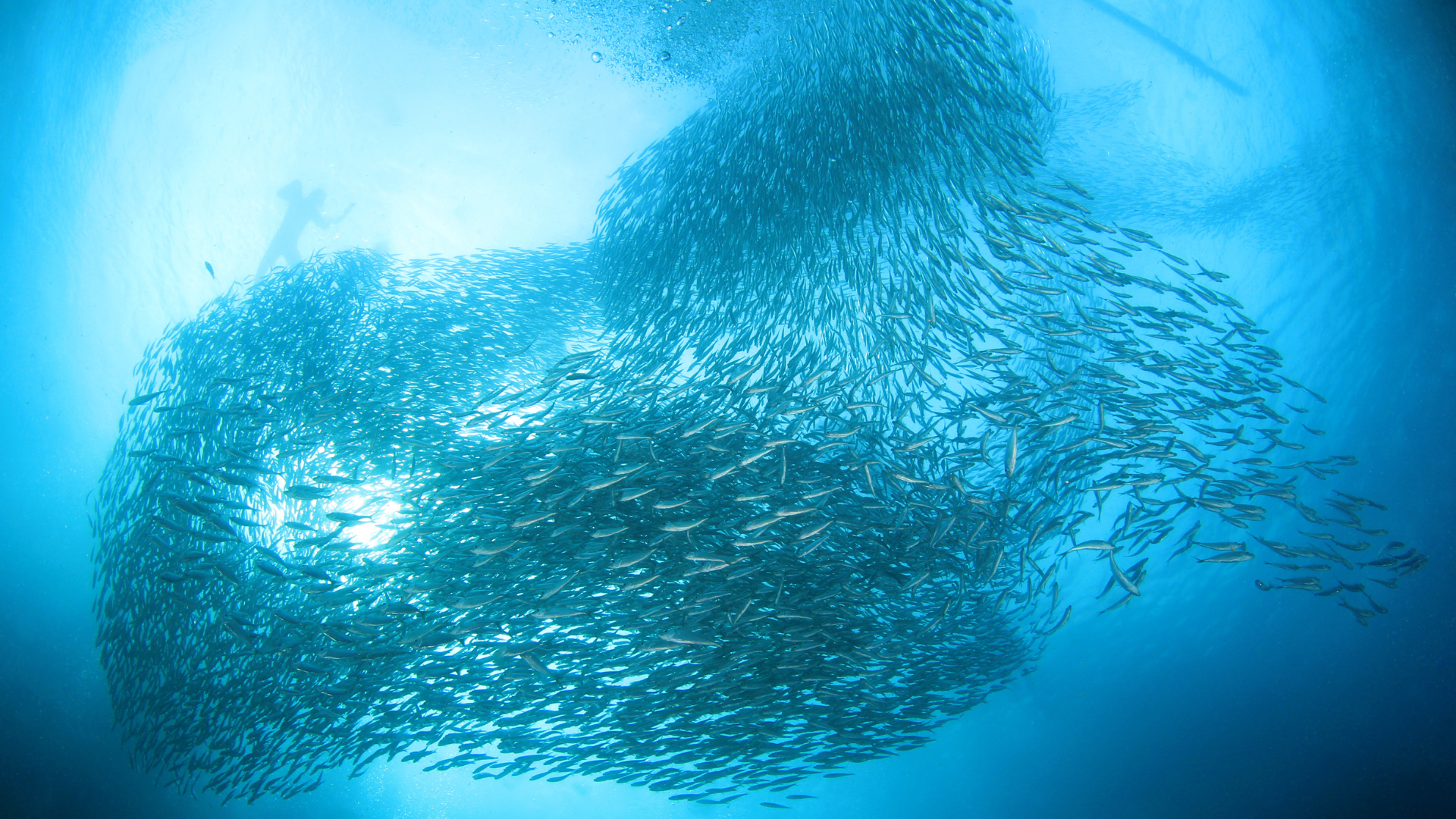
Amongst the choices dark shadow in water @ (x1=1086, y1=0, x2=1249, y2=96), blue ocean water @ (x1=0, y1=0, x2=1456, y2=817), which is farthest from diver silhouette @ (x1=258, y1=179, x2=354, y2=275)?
dark shadow in water @ (x1=1086, y1=0, x2=1249, y2=96)

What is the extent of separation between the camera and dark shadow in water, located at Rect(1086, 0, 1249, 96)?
732 centimetres

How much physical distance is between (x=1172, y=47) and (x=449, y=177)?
10.9 m

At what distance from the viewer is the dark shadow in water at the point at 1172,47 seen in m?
7.32

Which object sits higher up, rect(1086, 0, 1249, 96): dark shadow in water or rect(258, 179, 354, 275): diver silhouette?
rect(1086, 0, 1249, 96): dark shadow in water

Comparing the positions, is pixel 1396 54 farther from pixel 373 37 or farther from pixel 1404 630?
pixel 373 37

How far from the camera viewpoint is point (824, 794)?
2169 cm

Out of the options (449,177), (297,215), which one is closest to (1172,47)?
(449,177)

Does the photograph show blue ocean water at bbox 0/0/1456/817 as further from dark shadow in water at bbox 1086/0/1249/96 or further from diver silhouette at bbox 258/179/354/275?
diver silhouette at bbox 258/179/354/275

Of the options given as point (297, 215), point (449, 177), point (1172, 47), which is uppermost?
point (1172, 47)

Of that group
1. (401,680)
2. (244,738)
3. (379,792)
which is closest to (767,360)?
(401,680)

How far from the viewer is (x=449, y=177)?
757 cm

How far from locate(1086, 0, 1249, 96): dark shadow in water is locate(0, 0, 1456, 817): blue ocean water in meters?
0.04

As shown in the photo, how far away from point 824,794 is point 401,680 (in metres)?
21.7

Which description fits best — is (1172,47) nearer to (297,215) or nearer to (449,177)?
(449,177)
